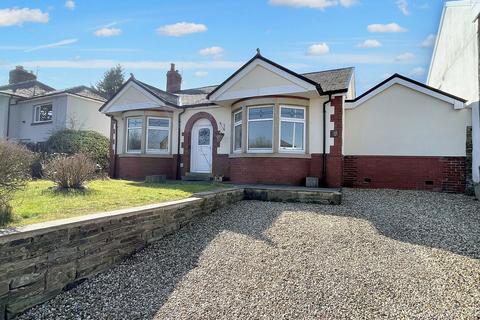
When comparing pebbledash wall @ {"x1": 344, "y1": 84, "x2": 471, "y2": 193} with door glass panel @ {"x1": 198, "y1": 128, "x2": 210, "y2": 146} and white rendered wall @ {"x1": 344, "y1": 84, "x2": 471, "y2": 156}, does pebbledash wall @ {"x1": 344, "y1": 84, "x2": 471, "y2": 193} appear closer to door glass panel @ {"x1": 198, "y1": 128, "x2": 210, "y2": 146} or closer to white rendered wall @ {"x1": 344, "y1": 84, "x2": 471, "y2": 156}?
white rendered wall @ {"x1": 344, "y1": 84, "x2": 471, "y2": 156}

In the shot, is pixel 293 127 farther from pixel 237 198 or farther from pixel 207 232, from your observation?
pixel 207 232

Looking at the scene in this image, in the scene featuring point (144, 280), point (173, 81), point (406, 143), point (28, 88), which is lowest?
point (144, 280)

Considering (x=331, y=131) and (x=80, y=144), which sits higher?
(x=331, y=131)

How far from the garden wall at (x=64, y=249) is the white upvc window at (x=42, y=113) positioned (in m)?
20.5

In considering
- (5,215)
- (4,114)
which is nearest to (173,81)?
(4,114)

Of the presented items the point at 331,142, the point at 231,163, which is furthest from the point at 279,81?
the point at 231,163

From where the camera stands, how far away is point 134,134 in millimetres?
14578

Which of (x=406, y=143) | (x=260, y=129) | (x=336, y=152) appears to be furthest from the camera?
(x=406, y=143)

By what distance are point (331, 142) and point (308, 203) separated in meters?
3.04

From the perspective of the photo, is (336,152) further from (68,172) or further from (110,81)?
(110,81)

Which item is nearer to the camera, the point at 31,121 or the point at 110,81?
the point at 31,121

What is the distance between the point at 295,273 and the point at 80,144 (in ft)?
56.2

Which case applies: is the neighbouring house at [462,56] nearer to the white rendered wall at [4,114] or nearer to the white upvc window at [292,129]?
the white upvc window at [292,129]

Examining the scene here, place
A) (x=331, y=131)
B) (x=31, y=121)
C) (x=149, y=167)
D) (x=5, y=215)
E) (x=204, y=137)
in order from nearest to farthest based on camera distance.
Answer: (x=5, y=215) < (x=331, y=131) < (x=204, y=137) < (x=149, y=167) < (x=31, y=121)
